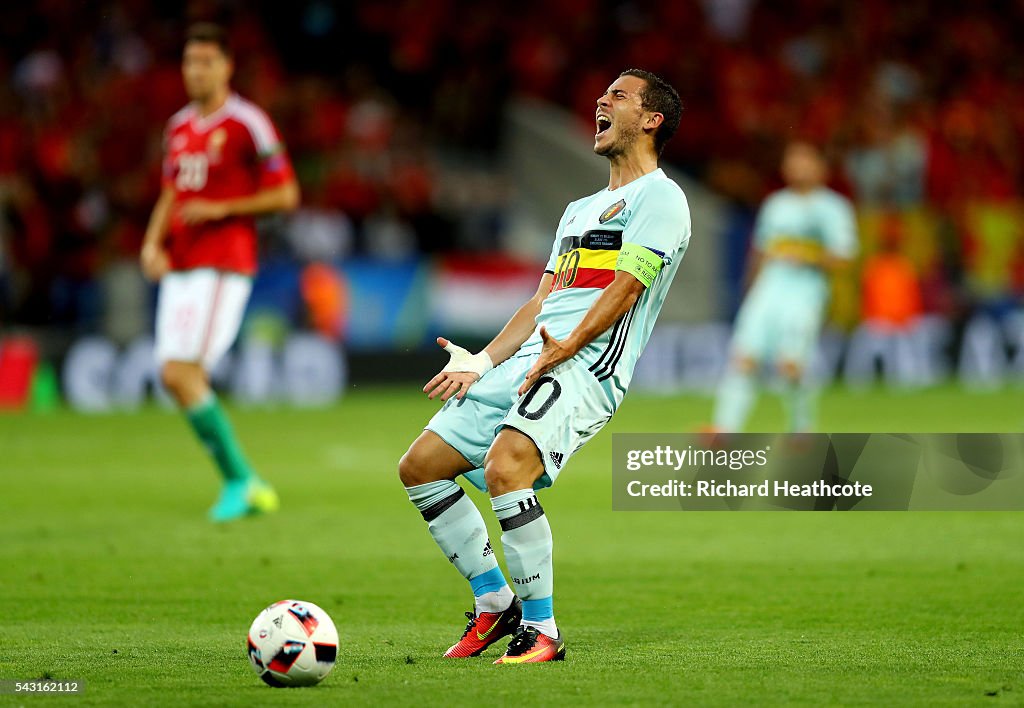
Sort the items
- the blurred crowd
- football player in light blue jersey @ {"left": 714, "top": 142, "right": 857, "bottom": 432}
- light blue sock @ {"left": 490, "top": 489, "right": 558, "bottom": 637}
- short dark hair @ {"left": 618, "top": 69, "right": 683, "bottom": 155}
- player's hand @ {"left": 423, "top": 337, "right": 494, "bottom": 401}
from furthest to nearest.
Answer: the blurred crowd < football player in light blue jersey @ {"left": 714, "top": 142, "right": 857, "bottom": 432} < short dark hair @ {"left": 618, "top": 69, "right": 683, "bottom": 155} < player's hand @ {"left": 423, "top": 337, "right": 494, "bottom": 401} < light blue sock @ {"left": 490, "top": 489, "right": 558, "bottom": 637}

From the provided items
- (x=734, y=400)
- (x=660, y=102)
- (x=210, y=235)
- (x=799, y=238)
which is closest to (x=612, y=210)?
(x=660, y=102)

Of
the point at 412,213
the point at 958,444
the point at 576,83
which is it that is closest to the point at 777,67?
the point at 576,83

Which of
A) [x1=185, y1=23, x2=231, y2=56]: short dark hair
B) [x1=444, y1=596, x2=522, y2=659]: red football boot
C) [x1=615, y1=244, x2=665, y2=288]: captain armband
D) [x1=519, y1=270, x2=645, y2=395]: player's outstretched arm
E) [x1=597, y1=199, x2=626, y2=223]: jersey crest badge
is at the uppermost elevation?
[x1=185, y1=23, x2=231, y2=56]: short dark hair

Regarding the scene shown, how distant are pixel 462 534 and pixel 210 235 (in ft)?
14.2

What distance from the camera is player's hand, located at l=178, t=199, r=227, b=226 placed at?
357 inches

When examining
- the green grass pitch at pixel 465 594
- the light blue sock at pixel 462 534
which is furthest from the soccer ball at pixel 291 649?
the light blue sock at pixel 462 534

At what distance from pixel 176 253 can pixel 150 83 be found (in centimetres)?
1054

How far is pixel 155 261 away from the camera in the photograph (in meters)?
9.35

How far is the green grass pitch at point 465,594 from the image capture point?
485cm

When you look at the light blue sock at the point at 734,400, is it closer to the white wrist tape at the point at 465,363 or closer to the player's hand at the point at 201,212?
the player's hand at the point at 201,212

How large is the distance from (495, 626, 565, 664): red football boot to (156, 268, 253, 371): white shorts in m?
4.45

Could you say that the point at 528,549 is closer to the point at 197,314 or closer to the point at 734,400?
the point at 197,314

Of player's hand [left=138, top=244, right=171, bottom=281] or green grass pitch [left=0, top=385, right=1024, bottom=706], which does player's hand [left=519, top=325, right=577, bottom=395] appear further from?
player's hand [left=138, top=244, right=171, bottom=281]

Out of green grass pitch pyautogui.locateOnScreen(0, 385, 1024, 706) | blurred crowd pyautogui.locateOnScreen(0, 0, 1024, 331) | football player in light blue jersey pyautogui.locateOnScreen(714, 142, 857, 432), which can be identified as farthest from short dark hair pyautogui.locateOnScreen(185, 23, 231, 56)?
blurred crowd pyautogui.locateOnScreen(0, 0, 1024, 331)
